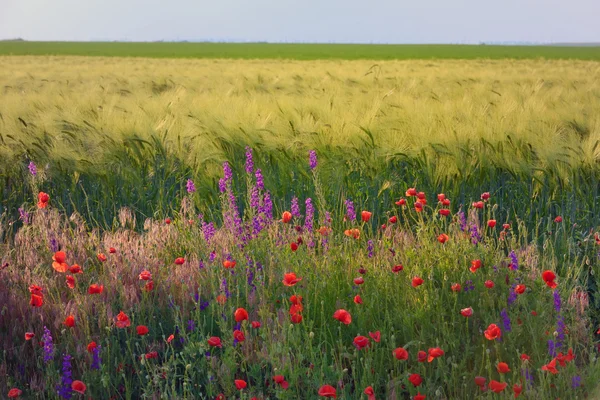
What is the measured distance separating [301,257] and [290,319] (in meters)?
0.48

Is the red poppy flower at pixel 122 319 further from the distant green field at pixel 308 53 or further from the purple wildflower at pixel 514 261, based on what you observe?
the distant green field at pixel 308 53

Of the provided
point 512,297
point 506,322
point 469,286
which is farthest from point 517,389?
point 469,286

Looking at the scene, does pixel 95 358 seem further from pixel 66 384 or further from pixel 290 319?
pixel 290 319

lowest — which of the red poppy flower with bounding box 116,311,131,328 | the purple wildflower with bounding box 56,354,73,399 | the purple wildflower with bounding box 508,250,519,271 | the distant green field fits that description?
the purple wildflower with bounding box 56,354,73,399

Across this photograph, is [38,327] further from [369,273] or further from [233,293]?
[369,273]

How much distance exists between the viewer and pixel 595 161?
12.9 feet

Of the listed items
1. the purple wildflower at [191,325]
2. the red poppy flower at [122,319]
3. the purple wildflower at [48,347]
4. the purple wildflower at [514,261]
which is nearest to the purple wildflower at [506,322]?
the purple wildflower at [514,261]

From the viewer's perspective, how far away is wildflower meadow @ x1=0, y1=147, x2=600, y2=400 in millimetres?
2232

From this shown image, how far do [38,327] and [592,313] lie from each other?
241 centimetres

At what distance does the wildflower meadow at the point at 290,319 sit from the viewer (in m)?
2.23

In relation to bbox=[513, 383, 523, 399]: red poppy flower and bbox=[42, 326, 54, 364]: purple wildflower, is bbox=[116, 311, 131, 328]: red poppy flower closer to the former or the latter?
bbox=[42, 326, 54, 364]: purple wildflower

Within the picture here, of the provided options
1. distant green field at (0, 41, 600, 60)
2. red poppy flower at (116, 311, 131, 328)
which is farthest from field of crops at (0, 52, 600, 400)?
distant green field at (0, 41, 600, 60)

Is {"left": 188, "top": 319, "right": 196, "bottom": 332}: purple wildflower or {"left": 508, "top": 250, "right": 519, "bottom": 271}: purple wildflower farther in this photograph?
{"left": 508, "top": 250, "right": 519, "bottom": 271}: purple wildflower

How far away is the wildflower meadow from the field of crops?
0.01 meters
